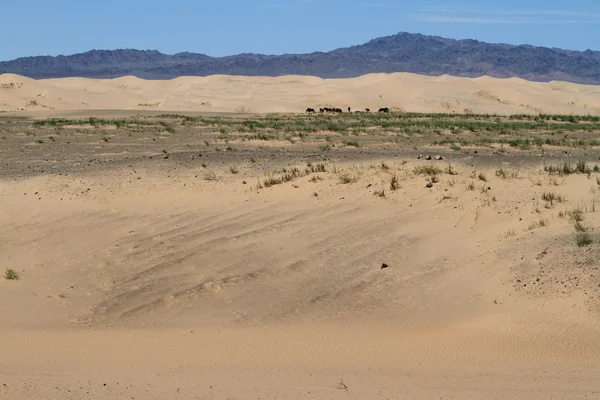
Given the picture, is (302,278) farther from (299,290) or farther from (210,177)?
(210,177)

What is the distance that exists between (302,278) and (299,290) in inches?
19.0

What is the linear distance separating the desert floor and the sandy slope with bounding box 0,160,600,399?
0.03 metres

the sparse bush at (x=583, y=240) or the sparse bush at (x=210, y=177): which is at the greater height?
the sparse bush at (x=210, y=177)

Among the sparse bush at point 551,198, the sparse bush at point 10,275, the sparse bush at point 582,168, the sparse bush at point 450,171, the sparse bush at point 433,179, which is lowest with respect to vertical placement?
the sparse bush at point 10,275

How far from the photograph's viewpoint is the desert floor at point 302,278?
6875mm

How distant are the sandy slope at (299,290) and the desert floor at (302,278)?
0.11ft

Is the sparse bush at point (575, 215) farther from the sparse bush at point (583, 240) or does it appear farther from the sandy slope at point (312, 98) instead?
the sandy slope at point (312, 98)

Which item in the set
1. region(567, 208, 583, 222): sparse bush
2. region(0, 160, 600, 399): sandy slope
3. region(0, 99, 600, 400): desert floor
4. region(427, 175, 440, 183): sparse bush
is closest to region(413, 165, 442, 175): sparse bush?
region(0, 99, 600, 400): desert floor

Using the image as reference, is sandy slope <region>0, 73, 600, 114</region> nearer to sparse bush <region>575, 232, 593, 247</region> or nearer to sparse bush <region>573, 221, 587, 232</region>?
sparse bush <region>573, 221, 587, 232</region>

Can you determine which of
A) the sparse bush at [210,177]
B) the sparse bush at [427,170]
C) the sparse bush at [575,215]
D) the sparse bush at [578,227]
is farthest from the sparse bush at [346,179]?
the sparse bush at [578,227]

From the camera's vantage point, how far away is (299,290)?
10430mm

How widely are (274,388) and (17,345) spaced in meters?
3.07

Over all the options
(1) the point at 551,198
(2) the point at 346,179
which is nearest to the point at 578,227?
(1) the point at 551,198

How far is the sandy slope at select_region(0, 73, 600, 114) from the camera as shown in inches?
2650
